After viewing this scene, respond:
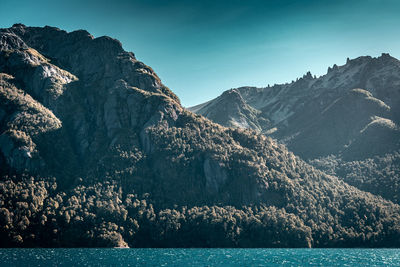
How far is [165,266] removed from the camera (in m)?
130

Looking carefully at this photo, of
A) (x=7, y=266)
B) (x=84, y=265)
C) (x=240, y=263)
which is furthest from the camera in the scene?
(x=240, y=263)

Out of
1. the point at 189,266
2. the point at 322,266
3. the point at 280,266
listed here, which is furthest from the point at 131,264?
the point at 322,266

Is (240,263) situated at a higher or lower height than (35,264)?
→ lower

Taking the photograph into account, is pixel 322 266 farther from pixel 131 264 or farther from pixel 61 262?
pixel 61 262

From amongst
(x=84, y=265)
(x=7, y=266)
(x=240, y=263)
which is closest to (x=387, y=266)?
(x=240, y=263)

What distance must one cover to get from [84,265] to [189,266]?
1281 inches

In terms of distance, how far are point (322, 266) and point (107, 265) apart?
230 feet

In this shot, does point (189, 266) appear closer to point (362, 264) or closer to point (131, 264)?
point (131, 264)

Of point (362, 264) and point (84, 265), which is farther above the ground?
point (84, 265)

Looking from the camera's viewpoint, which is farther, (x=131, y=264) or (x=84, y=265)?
(x=131, y=264)

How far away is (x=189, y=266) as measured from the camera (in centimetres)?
13212

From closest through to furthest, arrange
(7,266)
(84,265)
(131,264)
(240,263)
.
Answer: (7,266) < (84,265) < (131,264) < (240,263)

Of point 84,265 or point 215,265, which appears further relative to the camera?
point 215,265

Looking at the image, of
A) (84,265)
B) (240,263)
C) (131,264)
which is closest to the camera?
(84,265)
